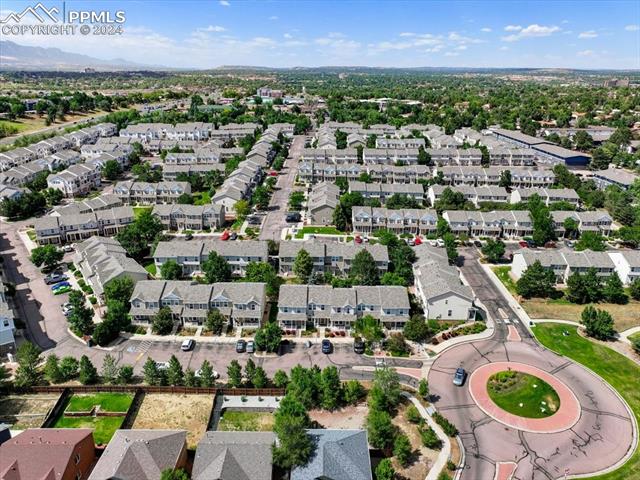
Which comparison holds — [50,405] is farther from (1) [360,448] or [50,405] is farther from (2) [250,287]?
(1) [360,448]

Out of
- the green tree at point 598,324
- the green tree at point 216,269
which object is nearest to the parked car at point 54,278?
the green tree at point 216,269

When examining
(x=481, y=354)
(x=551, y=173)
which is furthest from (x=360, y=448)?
(x=551, y=173)

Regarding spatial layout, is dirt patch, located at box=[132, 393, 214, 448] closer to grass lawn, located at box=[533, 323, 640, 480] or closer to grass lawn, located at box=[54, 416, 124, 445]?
grass lawn, located at box=[54, 416, 124, 445]

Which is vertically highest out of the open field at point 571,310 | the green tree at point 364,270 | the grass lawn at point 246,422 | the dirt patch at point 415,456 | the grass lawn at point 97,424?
the green tree at point 364,270

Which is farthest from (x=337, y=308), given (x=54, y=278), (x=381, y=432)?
(x=54, y=278)

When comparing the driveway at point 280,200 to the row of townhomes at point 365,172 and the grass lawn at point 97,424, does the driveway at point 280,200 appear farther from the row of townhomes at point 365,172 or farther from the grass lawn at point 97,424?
the grass lawn at point 97,424
